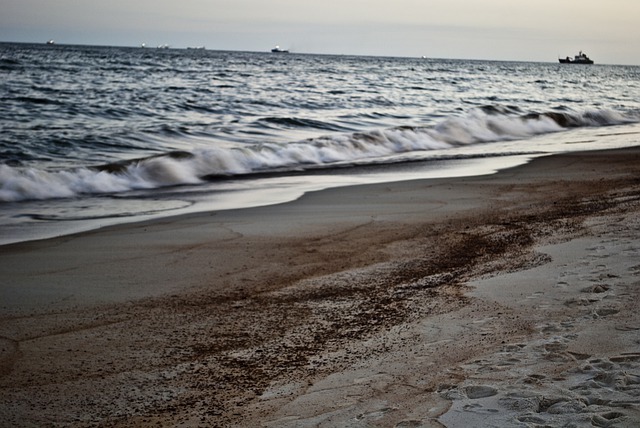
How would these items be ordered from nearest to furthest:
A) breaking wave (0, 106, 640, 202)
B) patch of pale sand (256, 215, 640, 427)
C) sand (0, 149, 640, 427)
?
patch of pale sand (256, 215, 640, 427)
sand (0, 149, 640, 427)
breaking wave (0, 106, 640, 202)

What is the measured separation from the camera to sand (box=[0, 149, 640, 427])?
2.63 m

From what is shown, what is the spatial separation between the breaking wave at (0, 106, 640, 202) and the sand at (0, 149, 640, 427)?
10.2ft

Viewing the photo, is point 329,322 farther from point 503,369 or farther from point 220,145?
point 220,145

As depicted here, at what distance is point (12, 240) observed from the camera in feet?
19.1

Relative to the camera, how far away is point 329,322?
3666 mm

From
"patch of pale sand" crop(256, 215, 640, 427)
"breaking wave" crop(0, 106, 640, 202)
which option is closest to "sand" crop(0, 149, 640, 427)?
"patch of pale sand" crop(256, 215, 640, 427)

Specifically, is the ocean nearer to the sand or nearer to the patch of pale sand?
the sand

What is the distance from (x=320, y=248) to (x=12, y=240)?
2.55 m

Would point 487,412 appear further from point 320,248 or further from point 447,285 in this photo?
point 320,248

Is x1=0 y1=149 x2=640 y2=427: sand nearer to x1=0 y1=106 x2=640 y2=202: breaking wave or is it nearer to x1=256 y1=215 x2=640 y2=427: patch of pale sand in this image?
x1=256 y1=215 x2=640 y2=427: patch of pale sand

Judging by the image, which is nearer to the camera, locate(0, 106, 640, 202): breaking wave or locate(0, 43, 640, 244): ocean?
locate(0, 43, 640, 244): ocean

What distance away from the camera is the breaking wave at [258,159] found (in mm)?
8820

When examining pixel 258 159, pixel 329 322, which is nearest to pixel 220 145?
pixel 258 159

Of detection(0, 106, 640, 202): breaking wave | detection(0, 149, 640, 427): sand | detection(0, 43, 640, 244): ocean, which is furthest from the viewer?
detection(0, 106, 640, 202): breaking wave
